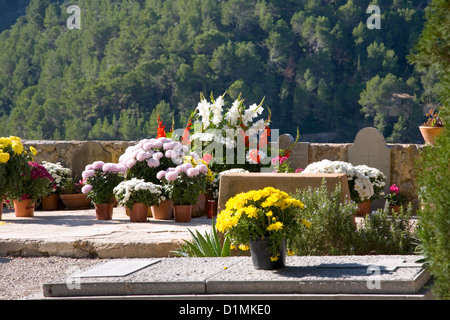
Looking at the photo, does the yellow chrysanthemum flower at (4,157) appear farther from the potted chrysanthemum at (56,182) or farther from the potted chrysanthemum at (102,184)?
the potted chrysanthemum at (56,182)

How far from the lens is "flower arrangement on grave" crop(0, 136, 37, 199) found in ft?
Result: 22.1

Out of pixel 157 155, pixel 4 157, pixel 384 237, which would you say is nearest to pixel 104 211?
pixel 157 155

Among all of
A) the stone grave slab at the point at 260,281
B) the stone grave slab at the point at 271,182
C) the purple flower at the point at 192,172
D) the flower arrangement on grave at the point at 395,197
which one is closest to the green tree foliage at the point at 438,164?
the stone grave slab at the point at 260,281

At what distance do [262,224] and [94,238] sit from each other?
2463mm

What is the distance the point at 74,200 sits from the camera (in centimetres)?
832

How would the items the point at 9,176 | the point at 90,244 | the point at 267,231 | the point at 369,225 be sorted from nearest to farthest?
1. the point at 267,231
2. the point at 369,225
3. the point at 90,244
4. the point at 9,176

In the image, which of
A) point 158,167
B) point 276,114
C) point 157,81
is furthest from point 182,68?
point 158,167

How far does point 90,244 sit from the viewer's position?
5609 mm

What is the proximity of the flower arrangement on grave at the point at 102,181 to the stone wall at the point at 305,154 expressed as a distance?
1.73 m

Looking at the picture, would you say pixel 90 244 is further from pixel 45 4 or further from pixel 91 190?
pixel 45 4

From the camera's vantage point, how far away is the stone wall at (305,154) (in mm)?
8500

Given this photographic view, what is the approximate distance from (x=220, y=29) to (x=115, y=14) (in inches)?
410

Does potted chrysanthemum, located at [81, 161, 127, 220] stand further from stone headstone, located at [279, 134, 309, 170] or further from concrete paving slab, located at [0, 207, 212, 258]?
stone headstone, located at [279, 134, 309, 170]

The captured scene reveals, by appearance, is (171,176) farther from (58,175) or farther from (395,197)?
(395,197)
